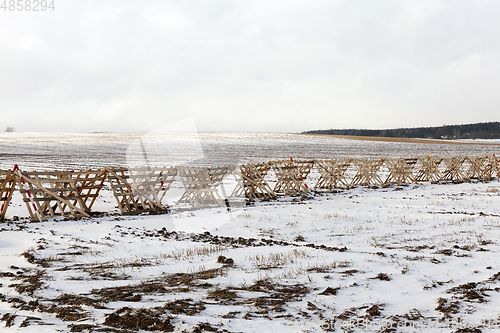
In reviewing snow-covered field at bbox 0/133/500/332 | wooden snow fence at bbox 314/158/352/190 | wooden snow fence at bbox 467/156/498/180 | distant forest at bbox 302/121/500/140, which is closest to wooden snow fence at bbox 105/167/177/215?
snow-covered field at bbox 0/133/500/332

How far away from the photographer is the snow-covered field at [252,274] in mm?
4863

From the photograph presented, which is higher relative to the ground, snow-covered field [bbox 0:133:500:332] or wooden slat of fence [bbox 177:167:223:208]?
wooden slat of fence [bbox 177:167:223:208]

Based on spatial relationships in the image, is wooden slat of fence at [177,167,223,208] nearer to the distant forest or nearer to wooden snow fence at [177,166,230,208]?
wooden snow fence at [177,166,230,208]

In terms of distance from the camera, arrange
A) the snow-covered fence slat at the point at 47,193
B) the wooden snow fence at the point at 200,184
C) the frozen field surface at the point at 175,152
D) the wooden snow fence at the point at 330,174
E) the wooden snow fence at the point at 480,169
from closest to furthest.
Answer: the snow-covered fence slat at the point at 47,193
the wooden snow fence at the point at 200,184
the wooden snow fence at the point at 330,174
the wooden snow fence at the point at 480,169
the frozen field surface at the point at 175,152

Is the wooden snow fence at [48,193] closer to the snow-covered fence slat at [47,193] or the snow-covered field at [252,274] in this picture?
the snow-covered fence slat at [47,193]

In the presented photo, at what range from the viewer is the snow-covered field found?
16.0ft

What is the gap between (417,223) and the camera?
1202 cm

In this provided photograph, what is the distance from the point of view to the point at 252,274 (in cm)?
684

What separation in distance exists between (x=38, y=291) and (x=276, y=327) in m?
3.75

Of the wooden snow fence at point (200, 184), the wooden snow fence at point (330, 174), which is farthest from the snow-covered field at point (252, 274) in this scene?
the wooden snow fence at point (330, 174)

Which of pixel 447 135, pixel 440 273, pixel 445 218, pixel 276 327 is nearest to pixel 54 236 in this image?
pixel 276 327

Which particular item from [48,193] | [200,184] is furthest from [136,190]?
[48,193]

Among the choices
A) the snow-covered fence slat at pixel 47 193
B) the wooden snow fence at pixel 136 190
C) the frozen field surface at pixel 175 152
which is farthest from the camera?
the frozen field surface at pixel 175 152

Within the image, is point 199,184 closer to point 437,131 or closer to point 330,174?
point 330,174
